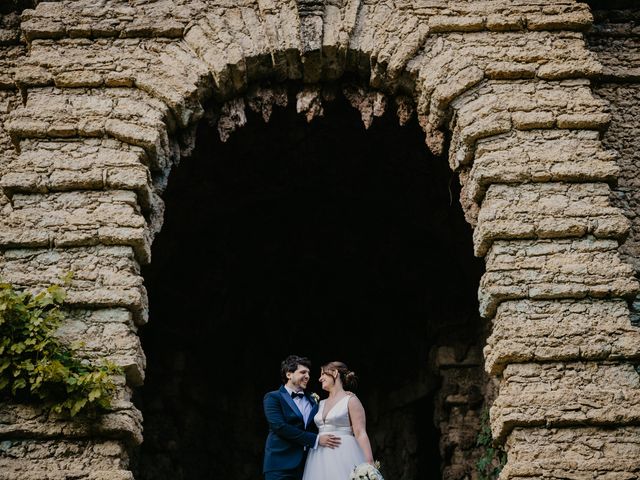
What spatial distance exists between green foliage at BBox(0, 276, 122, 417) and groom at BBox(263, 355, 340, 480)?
157 cm

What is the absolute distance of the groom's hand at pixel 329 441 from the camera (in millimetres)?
6191

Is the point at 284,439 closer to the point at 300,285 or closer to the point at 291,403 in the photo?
the point at 291,403

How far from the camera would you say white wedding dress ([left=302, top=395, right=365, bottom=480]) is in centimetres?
607

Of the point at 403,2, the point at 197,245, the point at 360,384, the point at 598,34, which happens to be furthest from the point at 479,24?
the point at 360,384

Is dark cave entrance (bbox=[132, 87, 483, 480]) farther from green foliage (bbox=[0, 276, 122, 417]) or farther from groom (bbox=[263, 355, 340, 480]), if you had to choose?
green foliage (bbox=[0, 276, 122, 417])

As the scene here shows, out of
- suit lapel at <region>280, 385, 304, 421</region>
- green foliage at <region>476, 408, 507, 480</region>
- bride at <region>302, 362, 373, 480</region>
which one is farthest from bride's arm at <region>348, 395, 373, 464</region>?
green foliage at <region>476, 408, 507, 480</region>

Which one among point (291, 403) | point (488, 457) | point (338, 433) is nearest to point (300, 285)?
point (488, 457)

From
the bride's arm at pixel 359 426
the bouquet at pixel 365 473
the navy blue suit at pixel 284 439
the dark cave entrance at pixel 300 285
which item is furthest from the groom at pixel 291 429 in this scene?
the dark cave entrance at pixel 300 285

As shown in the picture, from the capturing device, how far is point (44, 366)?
5074 mm

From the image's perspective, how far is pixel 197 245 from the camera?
360 inches

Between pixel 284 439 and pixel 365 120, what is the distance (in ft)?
8.49

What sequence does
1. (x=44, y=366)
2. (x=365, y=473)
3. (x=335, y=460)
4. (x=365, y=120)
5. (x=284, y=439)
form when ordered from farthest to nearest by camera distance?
(x=365, y=120), (x=284, y=439), (x=335, y=460), (x=365, y=473), (x=44, y=366)

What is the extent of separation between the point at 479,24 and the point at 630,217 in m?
1.94

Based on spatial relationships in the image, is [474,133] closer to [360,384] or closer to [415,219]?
[415,219]
